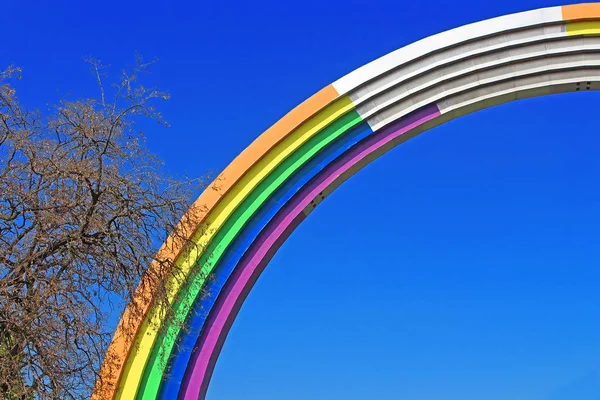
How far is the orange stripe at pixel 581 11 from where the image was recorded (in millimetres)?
11391

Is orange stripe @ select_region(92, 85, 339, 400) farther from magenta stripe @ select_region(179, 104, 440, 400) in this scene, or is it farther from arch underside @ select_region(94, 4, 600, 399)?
magenta stripe @ select_region(179, 104, 440, 400)

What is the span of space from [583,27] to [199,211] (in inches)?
222

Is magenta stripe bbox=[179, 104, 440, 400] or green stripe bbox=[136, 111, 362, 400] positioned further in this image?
magenta stripe bbox=[179, 104, 440, 400]

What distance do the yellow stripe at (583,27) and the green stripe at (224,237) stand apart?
306cm

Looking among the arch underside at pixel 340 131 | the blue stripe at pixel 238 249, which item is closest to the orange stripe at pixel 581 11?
the arch underside at pixel 340 131

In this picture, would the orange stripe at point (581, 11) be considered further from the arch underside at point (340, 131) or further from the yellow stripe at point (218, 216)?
the yellow stripe at point (218, 216)

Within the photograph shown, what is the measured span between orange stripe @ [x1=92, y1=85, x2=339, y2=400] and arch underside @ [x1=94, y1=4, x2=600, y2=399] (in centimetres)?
2

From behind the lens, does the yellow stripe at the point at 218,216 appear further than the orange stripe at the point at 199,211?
Yes

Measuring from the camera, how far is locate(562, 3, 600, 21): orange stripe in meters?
11.4

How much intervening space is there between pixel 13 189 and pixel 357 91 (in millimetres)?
4935

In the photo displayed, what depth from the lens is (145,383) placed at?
10844 mm

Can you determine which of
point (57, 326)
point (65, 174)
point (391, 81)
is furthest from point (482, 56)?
point (57, 326)

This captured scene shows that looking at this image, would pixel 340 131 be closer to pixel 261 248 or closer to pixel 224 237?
pixel 261 248

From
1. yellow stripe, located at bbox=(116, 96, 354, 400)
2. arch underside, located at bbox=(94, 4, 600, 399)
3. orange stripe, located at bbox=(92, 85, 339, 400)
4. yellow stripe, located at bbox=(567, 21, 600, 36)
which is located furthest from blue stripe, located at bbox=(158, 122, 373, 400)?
yellow stripe, located at bbox=(567, 21, 600, 36)
